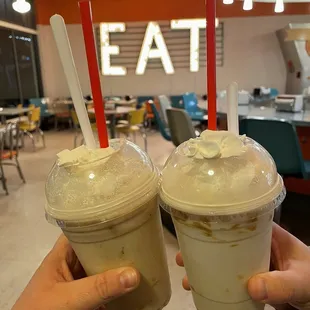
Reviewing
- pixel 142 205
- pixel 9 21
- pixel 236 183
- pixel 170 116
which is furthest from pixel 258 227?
pixel 9 21

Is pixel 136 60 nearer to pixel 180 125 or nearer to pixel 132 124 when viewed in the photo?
pixel 132 124

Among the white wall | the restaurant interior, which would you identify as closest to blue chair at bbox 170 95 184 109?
the restaurant interior

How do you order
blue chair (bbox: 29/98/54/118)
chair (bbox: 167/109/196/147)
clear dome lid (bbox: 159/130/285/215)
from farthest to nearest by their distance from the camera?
blue chair (bbox: 29/98/54/118) < chair (bbox: 167/109/196/147) < clear dome lid (bbox: 159/130/285/215)

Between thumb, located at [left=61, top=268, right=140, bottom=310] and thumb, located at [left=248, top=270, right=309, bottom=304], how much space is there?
0.25 meters

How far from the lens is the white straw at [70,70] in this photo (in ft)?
2.12

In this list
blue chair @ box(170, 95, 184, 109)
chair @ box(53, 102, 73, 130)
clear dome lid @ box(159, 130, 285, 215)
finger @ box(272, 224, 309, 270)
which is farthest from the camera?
chair @ box(53, 102, 73, 130)

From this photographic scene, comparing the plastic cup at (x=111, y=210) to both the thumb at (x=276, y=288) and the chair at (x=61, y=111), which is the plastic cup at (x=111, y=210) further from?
the chair at (x=61, y=111)

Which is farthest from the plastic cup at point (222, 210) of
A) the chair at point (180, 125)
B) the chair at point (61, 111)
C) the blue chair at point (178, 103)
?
the chair at point (61, 111)

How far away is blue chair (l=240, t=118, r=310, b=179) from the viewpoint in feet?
7.20

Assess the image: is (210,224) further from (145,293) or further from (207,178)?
(145,293)

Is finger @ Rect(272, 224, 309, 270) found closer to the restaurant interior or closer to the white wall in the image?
the restaurant interior

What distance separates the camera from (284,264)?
0.78 meters

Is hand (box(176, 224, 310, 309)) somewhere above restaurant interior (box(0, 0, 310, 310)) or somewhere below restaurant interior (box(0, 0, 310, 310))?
below

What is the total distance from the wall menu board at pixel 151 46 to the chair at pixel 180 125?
19.1ft
